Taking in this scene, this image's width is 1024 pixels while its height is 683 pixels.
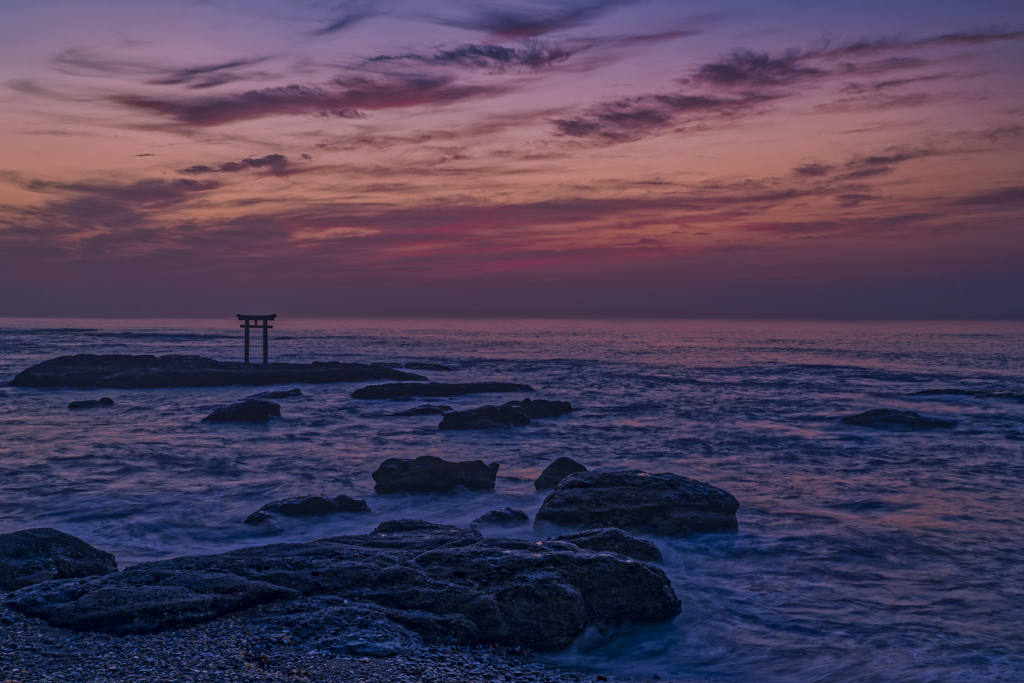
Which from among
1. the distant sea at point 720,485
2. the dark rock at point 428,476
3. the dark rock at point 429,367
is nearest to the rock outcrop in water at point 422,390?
the distant sea at point 720,485

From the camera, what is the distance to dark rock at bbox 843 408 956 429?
23250 millimetres

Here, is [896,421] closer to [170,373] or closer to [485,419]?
[485,419]

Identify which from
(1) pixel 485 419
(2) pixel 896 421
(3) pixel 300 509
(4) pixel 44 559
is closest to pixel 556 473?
(3) pixel 300 509

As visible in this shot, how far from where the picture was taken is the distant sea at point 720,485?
22.8 ft

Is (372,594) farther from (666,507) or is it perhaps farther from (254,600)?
(666,507)

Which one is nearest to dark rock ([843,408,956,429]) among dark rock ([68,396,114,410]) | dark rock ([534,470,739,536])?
dark rock ([534,470,739,536])

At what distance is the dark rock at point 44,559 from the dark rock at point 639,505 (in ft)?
20.3

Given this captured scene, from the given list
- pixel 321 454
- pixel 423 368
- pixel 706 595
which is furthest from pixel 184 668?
pixel 423 368

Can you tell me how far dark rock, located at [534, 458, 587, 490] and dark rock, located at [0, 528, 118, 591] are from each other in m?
8.29

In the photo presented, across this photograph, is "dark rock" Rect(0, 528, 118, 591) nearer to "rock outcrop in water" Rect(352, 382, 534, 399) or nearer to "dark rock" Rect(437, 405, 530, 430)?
"dark rock" Rect(437, 405, 530, 430)

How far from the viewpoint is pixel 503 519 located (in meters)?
10.9

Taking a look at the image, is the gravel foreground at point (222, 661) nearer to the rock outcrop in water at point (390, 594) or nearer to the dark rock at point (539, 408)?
the rock outcrop in water at point (390, 594)

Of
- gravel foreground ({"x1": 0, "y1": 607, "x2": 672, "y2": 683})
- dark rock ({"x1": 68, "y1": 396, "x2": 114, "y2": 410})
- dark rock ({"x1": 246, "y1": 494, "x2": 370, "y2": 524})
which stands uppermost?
gravel foreground ({"x1": 0, "y1": 607, "x2": 672, "y2": 683})

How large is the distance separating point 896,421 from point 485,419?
1494 centimetres
